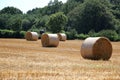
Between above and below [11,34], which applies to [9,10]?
above

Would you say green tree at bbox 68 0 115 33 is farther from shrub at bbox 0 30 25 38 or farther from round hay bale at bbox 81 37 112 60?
round hay bale at bbox 81 37 112 60

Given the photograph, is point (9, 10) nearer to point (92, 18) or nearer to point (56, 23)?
point (92, 18)

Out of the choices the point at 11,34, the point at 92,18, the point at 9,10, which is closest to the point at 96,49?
the point at 11,34

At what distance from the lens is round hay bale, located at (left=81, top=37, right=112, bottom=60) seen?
19.0 meters

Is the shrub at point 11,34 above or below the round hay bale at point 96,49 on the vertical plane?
below

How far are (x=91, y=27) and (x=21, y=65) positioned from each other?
80.6 m

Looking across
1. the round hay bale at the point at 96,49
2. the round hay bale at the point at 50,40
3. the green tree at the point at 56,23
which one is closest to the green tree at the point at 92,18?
the green tree at the point at 56,23

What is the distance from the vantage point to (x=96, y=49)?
754 inches

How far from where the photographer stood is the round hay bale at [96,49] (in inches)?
748

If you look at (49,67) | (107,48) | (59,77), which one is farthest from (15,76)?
(107,48)

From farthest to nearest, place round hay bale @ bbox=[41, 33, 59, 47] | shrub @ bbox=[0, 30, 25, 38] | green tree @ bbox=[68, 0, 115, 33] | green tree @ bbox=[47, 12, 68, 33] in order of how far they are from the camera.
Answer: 1. green tree @ bbox=[68, 0, 115, 33]
2. green tree @ bbox=[47, 12, 68, 33]
3. shrub @ bbox=[0, 30, 25, 38]
4. round hay bale @ bbox=[41, 33, 59, 47]

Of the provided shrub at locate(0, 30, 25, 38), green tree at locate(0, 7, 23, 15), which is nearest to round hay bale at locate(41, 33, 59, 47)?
shrub at locate(0, 30, 25, 38)

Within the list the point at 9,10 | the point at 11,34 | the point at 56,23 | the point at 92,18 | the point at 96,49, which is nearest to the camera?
the point at 96,49

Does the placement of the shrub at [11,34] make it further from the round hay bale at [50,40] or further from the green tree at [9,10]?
the green tree at [9,10]
